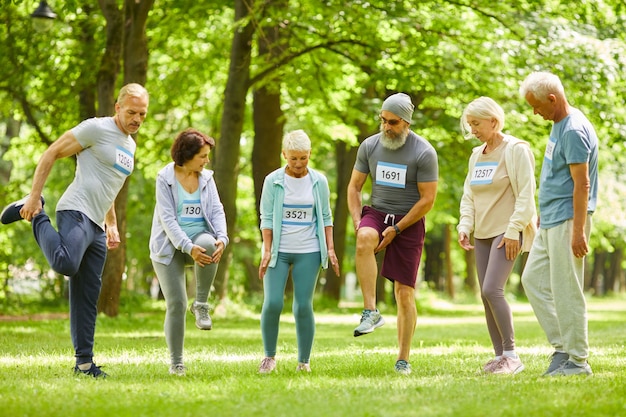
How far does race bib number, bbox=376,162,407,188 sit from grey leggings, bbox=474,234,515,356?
0.95 metres

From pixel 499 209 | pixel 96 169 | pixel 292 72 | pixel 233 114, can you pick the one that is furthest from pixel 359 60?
pixel 96 169

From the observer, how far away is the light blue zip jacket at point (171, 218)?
7.72 m

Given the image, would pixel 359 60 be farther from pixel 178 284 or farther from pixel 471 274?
pixel 471 274

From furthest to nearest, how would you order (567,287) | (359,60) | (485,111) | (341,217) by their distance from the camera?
(341,217) → (359,60) → (485,111) → (567,287)

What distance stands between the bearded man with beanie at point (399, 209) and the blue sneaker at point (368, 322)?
0.31 m

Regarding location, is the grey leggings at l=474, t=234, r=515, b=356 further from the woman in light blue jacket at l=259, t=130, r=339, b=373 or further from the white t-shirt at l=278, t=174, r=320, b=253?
the white t-shirt at l=278, t=174, r=320, b=253

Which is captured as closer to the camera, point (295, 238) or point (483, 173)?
point (295, 238)

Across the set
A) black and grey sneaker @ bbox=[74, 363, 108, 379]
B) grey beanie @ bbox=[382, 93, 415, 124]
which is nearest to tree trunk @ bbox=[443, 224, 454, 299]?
grey beanie @ bbox=[382, 93, 415, 124]

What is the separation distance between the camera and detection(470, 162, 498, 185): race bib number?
845 centimetres

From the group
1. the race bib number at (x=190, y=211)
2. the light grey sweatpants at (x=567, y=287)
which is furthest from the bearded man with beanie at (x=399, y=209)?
the race bib number at (x=190, y=211)

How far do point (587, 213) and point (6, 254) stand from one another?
16.8 meters

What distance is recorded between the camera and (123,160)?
8.02 m

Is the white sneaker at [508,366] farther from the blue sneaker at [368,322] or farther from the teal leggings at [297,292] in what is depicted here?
the teal leggings at [297,292]

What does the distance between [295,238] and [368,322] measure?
0.98 m
